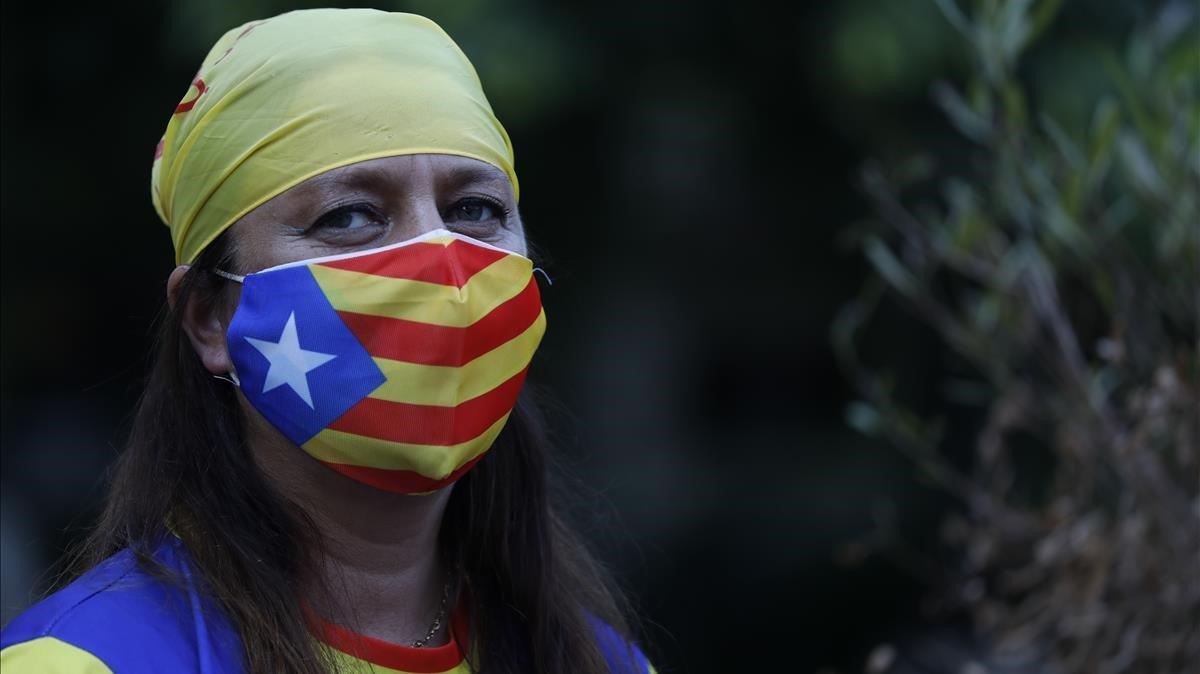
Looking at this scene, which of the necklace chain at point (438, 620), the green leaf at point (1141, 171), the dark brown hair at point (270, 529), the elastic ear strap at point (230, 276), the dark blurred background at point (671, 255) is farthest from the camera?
the dark blurred background at point (671, 255)

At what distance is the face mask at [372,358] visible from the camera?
210 cm

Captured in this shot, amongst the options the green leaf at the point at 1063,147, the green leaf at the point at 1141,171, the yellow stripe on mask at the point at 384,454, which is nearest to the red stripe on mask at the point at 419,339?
the yellow stripe on mask at the point at 384,454

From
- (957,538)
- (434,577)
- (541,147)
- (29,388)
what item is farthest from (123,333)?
(434,577)

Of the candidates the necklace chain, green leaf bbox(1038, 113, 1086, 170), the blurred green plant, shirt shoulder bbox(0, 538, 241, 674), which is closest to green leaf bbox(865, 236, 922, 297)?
the blurred green plant

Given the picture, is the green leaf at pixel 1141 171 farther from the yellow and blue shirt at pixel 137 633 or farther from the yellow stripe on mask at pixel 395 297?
the yellow and blue shirt at pixel 137 633

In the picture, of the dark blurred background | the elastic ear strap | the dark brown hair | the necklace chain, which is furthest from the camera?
the dark blurred background

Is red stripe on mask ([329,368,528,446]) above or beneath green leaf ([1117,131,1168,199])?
beneath

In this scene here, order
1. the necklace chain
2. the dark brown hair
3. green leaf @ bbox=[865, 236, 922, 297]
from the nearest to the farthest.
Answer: the dark brown hair, the necklace chain, green leaf @ bbox=[865, 236, 922, 297]

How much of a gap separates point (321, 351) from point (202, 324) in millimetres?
255

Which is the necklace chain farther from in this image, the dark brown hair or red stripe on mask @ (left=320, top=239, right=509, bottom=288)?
red stripe on mask @ (left=320, top=239, right=509, bottom=288)

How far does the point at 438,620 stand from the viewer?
92.8 inches

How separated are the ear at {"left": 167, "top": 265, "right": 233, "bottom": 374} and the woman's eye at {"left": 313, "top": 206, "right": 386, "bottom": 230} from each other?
224 millimetres

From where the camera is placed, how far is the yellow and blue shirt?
73.3 inches

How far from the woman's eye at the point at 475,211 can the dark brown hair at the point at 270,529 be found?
34 cm
